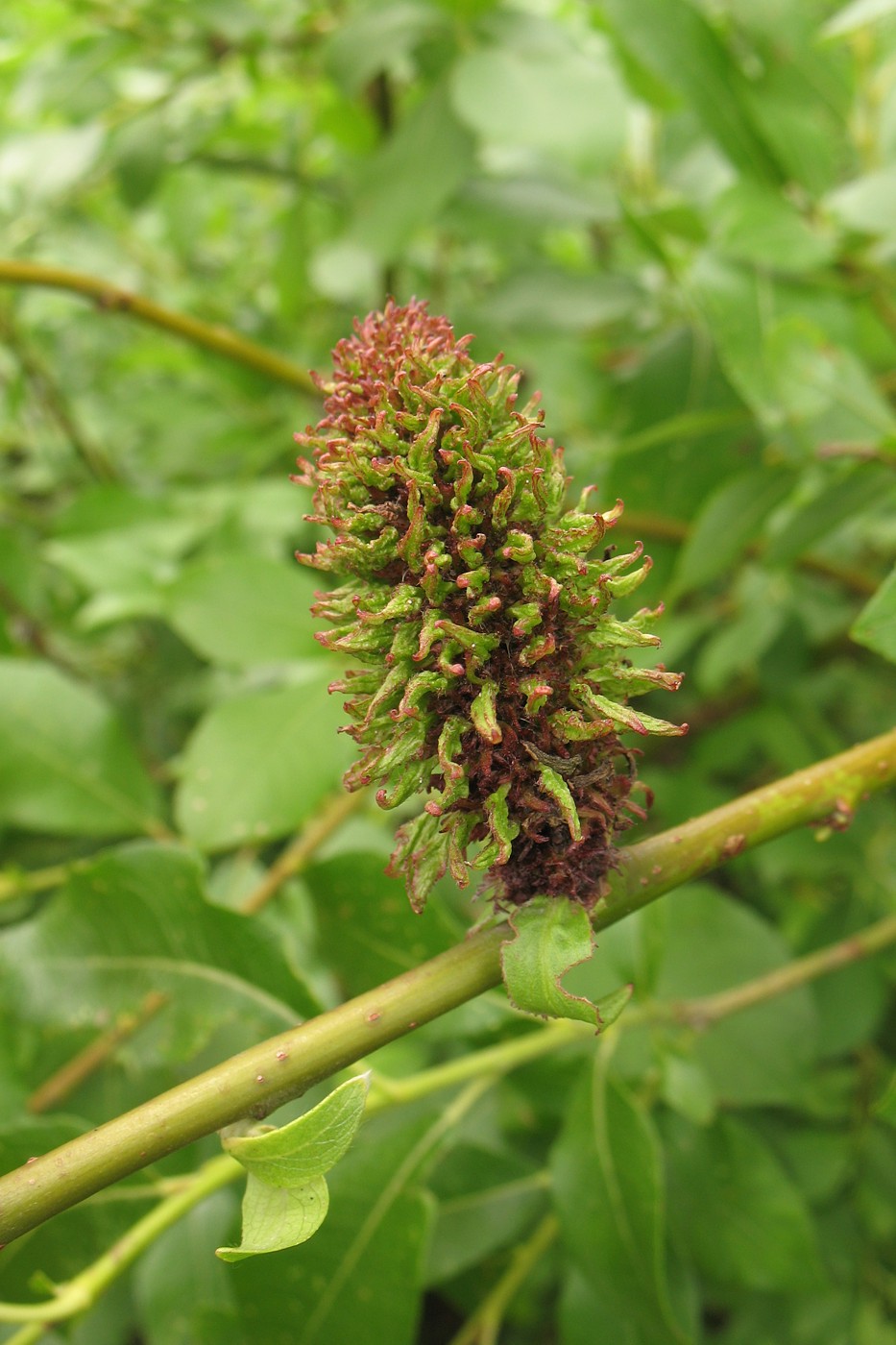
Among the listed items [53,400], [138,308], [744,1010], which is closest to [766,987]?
[744,1010]

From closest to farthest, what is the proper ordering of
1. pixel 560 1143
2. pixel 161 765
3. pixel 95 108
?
1. pixel 560 1143
2. pixel 95 108
3. pixel 161 765

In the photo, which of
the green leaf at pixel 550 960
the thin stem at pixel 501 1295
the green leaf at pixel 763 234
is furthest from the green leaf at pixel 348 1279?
the green leaf at pixel 763 234

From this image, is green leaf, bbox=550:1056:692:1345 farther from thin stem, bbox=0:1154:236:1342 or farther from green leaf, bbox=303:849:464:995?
thin stem, bbox=0:1154:236:1342

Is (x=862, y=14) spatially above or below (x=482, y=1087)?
above

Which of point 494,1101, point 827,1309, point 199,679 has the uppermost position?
point 199,679

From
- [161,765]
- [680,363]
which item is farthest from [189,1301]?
[680,363]

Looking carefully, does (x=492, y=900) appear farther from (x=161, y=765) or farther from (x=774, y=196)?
(x=161, y=765)

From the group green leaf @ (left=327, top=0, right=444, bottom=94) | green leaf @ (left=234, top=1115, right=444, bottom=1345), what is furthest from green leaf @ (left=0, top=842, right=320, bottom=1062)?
green leaf @ (left=327, top=0, right=444, bottom=94)

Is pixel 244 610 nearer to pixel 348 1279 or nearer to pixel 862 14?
pixel 348 1279
